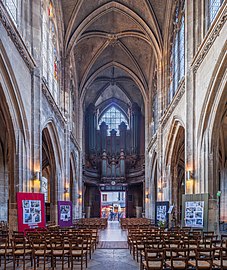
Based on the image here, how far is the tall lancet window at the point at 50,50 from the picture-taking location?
877 inches

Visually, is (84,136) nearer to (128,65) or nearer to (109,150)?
(109,150)

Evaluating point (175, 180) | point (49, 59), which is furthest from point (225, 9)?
point (175, 180)

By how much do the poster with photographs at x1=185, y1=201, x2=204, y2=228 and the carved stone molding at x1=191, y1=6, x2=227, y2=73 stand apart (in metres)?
6.96

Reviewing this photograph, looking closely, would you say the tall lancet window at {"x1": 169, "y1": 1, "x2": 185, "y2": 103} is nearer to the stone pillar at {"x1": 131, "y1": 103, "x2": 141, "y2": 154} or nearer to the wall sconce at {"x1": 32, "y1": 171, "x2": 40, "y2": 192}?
the wall sconce at {"x1": 32, "y1": 171, "x2": 40, "y2": 192}

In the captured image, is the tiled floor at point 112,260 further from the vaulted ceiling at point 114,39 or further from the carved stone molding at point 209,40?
the vaulted ceiling at point 114,39

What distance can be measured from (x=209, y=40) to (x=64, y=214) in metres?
14.7

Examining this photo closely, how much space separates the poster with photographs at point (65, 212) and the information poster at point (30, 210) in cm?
634

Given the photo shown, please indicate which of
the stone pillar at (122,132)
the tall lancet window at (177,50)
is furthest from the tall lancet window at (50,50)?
the stone pillar at (122,132)

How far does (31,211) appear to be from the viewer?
51.3 ft

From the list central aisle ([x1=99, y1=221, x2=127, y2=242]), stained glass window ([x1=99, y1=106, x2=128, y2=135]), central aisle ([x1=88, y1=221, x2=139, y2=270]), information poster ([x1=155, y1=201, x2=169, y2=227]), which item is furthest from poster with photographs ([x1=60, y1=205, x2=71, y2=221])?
stained glass window ([x1=99, y1=106, x2=128, y2=135])

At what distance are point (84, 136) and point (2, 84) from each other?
32.4m

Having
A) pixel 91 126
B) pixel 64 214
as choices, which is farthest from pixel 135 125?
pixel 64 214

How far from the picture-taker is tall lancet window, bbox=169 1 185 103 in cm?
2305

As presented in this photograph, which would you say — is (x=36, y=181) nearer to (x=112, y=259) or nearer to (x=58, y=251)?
(x=112, y=259)
